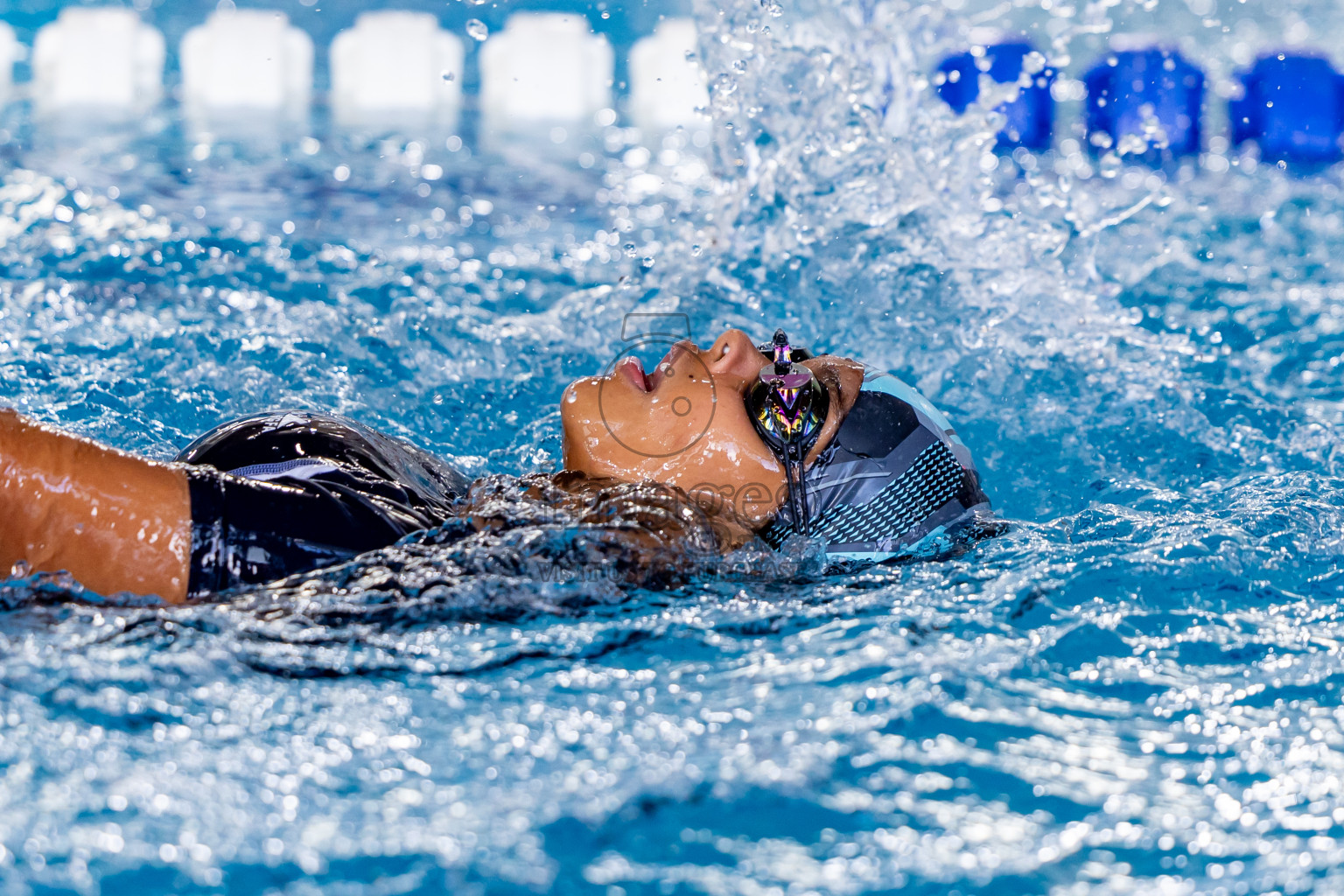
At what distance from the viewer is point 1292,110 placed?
9.13 m

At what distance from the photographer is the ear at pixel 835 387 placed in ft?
8.30

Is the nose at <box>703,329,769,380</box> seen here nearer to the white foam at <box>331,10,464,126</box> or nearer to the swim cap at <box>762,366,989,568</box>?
the swim cap at <box>762,366,989,568</box>

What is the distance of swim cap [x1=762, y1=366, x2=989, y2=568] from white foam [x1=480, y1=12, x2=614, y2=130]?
857 cm

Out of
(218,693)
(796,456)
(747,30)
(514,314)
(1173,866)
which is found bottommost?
(1173,866)

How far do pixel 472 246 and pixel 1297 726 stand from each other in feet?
15.8

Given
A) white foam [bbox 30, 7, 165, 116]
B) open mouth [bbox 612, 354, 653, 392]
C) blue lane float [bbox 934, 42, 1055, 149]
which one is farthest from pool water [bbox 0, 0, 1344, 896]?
white foam [bbox 30, 7, 165, 116]

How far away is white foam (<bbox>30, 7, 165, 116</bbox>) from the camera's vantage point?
961cm

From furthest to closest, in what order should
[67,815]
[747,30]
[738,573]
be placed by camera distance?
[747,30] → [738,573] → [67,815]

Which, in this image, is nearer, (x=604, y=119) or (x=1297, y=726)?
(x=1297, y=726)

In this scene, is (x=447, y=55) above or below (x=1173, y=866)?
above

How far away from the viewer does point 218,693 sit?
1.90 meters

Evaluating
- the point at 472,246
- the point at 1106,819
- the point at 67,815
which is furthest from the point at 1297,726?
the point at 472,246

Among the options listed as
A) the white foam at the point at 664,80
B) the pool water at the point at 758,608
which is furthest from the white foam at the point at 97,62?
the pool water at the point at 758,608

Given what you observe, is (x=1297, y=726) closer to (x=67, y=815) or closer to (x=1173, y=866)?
(x=1173, y=866)
